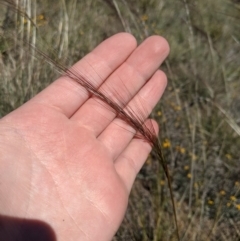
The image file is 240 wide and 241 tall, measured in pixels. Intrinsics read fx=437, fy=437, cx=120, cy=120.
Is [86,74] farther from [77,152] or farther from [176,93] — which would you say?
[176,93]

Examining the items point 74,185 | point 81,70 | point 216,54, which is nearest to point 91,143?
point 74,185

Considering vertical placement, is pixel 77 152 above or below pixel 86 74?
below

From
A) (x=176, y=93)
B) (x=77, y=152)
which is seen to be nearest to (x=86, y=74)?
(x=77, y=152)

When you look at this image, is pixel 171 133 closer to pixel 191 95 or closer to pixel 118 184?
pixel 191 95

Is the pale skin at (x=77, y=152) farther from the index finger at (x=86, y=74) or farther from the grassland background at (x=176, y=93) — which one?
the grassland background at (x=176, y=93)

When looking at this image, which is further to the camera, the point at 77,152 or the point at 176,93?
the point at 176,93

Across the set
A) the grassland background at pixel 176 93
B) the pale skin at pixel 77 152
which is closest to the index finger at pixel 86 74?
the pale skin at pixel 77 152
